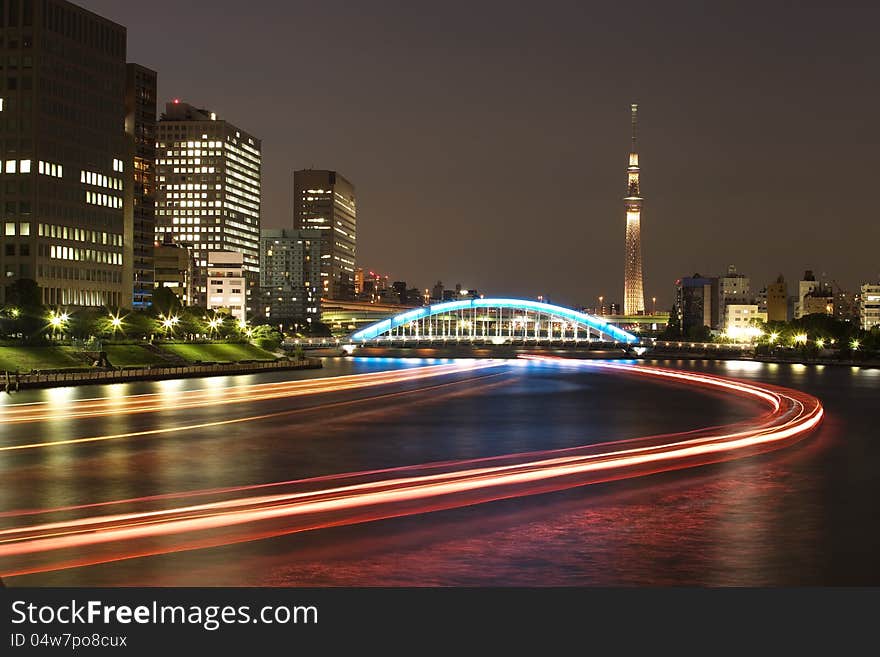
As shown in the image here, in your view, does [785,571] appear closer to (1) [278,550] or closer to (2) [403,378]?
(1) [278,550]

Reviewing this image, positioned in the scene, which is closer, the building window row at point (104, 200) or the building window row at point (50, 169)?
the building window row at point (50, 169)

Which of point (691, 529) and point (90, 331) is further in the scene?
point (90, 331)

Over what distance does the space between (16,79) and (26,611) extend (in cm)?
11013

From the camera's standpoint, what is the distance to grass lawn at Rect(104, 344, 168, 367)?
78.1 m

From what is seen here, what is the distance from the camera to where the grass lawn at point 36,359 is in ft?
212

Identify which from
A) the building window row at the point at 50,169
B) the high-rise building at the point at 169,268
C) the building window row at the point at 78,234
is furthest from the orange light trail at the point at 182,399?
the high-rise building at the point at 169,268

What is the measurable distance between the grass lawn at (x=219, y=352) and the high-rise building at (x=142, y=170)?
205 ft

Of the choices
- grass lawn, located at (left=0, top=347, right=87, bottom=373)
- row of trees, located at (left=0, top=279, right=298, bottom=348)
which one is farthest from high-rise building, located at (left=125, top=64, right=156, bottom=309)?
grass lawn, located at (left=0, top=347, right=87, bottom=373)

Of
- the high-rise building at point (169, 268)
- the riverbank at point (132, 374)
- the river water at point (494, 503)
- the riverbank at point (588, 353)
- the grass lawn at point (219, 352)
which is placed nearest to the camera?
the river water at point (494, 503)

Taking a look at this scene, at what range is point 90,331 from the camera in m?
91.1

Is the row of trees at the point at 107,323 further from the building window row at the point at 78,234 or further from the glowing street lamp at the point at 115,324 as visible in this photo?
the building window row at the point at 78,234

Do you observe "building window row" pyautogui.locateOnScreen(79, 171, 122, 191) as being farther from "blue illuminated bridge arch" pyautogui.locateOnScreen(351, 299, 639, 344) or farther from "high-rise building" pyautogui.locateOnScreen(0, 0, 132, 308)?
"blue illuminated bridge arch" pyautogui.locateOnScreen(351, 299, 639, 344)

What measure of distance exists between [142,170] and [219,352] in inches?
3391

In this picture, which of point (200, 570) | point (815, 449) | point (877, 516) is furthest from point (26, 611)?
point (815, 449)
